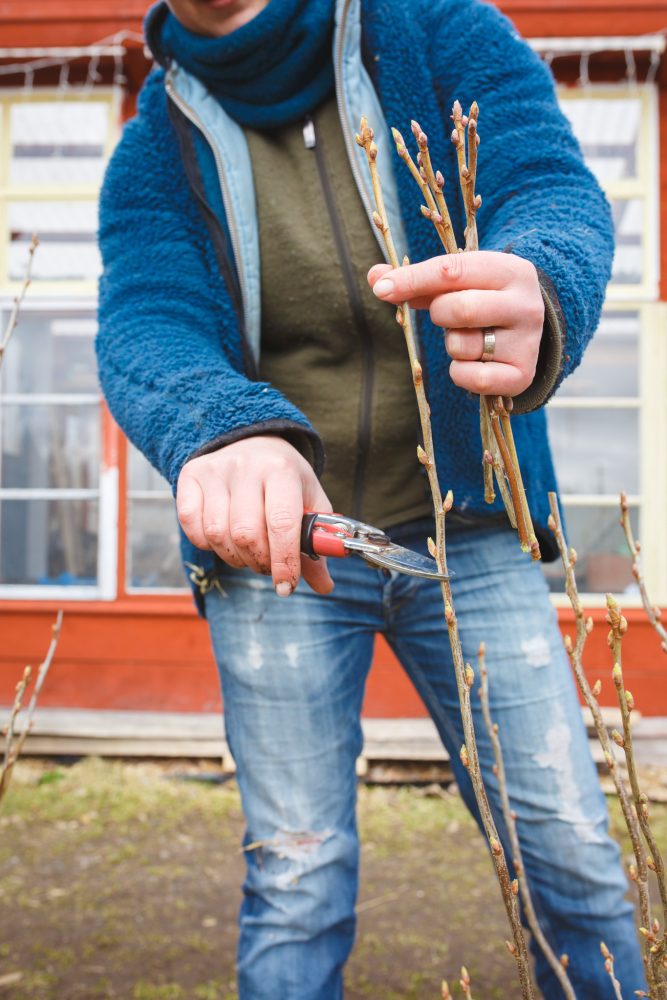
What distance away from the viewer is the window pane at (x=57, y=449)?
4.82 meters

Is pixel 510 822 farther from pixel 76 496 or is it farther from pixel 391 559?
pixel 76 496

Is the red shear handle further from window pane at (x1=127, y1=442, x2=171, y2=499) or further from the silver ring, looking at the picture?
window pane at (x1=127, y1=442, x2=171, y2=499)

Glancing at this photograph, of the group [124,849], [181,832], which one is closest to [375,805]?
[181,832]

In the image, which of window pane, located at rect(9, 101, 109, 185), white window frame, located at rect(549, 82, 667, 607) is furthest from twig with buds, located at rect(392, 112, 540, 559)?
window pane, located at rect(9, 101, 109, 185)

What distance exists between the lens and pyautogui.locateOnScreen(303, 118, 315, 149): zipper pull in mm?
1545

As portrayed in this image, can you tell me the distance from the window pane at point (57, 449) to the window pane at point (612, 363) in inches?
109

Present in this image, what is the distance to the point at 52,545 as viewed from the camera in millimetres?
4801

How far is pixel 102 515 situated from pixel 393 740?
6.86 feet

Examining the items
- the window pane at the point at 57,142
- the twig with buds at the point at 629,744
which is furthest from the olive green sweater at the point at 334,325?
the window pane at the point at 57,142

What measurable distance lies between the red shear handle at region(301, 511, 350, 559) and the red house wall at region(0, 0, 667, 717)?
3.52 meters

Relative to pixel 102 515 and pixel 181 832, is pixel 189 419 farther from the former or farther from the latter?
pixel 102 515

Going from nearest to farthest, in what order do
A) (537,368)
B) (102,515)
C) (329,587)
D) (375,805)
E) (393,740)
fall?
(537,368) → (329,587) → (375,805) → (393,740) → (102,515)

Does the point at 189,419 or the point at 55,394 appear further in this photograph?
the point at 55,394

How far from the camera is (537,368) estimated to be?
0.95m
